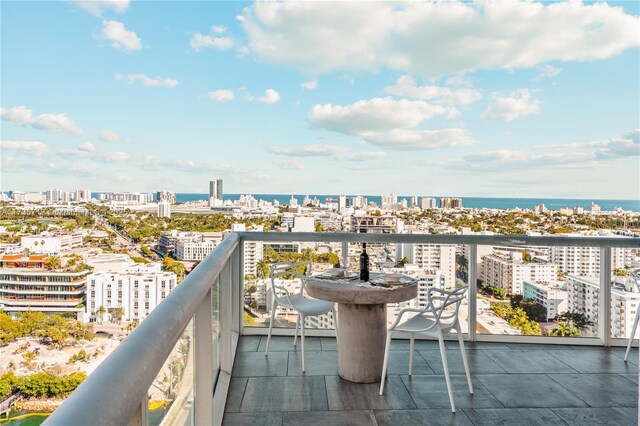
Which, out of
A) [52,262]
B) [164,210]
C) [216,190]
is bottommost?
[52,262]

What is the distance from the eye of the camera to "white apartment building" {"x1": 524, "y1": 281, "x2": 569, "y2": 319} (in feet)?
14.7

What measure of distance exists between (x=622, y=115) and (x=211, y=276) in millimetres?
13997

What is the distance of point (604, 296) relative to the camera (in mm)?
4414

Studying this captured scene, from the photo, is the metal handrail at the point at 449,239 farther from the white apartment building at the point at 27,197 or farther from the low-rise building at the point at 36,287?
the white apartment building at the point at 27,197

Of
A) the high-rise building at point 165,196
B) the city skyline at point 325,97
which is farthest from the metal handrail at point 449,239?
the high-rise building at point 165,196

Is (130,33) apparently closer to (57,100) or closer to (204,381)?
(57,100)

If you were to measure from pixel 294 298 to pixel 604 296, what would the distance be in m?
3.37

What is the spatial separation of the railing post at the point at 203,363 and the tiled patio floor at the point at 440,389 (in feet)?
2.59

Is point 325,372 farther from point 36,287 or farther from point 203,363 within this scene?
point 36,287

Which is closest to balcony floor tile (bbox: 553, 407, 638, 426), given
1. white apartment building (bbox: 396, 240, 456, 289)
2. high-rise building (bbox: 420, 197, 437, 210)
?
white apartment building (bbox: 396, 240, 456, 289)

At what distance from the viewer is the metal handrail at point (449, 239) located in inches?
171

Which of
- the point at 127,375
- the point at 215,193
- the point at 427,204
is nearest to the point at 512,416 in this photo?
the point at 127,375

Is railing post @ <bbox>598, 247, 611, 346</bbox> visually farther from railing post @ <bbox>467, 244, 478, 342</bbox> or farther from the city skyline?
the city skyline

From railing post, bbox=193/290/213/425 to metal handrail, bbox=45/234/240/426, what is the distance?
0.80 metres
